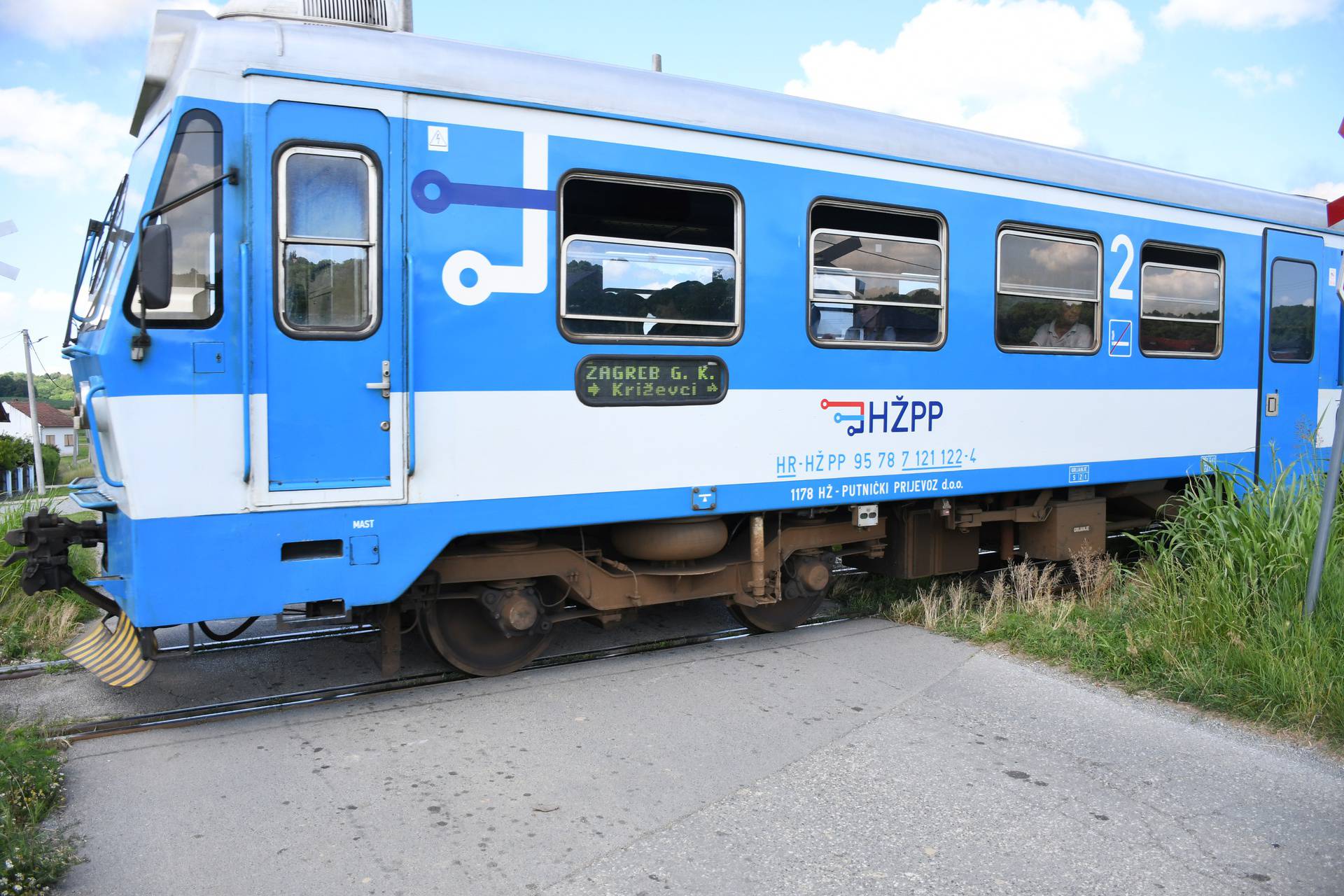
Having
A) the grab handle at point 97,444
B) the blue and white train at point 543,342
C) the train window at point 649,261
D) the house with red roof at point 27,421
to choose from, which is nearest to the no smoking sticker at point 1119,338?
the blue and white train at point 543,342

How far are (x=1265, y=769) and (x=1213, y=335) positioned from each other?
4953mm

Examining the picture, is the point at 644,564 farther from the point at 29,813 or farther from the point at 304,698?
the point at 29,813

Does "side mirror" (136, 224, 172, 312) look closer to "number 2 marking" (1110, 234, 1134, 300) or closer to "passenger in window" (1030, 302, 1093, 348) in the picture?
"passenger in window" (1030, 302, 1093, 348)

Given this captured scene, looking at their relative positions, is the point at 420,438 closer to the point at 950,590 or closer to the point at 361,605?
the point at 361,605

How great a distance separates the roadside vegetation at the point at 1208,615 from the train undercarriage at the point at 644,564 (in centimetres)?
40

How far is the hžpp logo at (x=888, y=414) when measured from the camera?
6.17 metres

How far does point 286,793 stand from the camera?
13.4 feet

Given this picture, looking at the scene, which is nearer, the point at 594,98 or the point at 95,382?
the point at 95,382

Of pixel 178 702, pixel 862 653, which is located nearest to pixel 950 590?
pixel 862 653

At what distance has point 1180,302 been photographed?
26.2ft

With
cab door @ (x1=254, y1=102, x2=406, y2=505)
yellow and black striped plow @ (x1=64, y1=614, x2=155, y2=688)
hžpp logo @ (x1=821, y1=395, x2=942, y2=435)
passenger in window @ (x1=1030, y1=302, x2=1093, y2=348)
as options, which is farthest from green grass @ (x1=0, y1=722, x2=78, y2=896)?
passenger in window @ (x1=1030, y1=302, x2=1093, y2=348)

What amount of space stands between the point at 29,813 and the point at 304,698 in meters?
1.61

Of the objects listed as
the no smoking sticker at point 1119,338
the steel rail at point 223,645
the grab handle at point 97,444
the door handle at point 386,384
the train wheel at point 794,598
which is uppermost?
the no smoking sticker at point 1119,338

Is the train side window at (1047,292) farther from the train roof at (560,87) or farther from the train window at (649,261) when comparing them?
the train window at (649,261)
